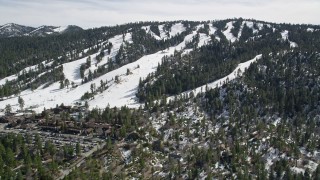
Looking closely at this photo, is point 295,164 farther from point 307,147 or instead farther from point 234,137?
point 234,137

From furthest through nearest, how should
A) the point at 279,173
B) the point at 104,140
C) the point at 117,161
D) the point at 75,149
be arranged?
the point at 104,140
the point at 75,149
the point at 117,161
the point at 279,173

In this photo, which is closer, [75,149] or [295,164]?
[295,164]

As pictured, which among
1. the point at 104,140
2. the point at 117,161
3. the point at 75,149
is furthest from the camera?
the point at 104,140

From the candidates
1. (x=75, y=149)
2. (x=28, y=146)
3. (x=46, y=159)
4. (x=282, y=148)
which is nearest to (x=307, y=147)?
(x=282, y=148)

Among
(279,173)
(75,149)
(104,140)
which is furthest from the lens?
(104,140)

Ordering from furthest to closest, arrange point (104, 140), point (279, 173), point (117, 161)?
point (104, 140), point (117, 161), point (279, 173)

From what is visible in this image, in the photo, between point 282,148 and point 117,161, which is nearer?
point 117,161

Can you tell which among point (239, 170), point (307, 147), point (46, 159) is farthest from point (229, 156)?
point (46, 159)

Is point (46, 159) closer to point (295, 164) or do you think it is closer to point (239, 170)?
point (239, 170)
